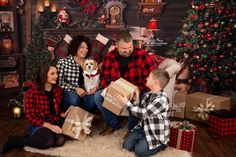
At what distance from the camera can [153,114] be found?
104 inches

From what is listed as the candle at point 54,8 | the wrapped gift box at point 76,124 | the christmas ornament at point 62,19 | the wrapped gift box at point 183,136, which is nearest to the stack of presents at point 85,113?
the wrapped gift box at point 76,124

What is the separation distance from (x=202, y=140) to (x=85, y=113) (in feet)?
4.42

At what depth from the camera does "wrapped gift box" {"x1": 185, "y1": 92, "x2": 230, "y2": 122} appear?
12.4ft

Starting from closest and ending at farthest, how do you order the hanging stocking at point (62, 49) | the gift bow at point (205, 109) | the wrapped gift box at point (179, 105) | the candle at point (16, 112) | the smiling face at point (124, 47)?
the smiling face at point (124, 47) → the gift bow at point (205, 109) → the candle at point (16, 112) → the wrapped gift box at point (179, 105) → the hanging stocking at point (62, 49)

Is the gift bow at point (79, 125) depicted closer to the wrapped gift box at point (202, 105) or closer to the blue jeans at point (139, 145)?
the blue jeans at point (139, 145)

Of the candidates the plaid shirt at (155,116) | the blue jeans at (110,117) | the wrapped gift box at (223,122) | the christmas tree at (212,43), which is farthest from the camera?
the christmas tree at (212,43)

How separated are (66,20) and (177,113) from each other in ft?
8.90

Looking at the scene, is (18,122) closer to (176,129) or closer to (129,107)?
(129,107)

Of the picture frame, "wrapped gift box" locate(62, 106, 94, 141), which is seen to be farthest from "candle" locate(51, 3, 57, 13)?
"wrapped gift box" locate(62, 106, 94, 141)

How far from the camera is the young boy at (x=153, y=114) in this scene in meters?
2.63

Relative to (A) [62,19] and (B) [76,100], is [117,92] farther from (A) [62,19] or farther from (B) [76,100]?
(A) [62,19]

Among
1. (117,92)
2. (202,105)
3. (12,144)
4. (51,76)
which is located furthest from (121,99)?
(202,105)

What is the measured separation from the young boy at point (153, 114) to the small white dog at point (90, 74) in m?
0.69

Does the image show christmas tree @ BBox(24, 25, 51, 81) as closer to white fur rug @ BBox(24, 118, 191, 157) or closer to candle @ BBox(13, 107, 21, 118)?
candle @ BBox(13, 107, 21, 118)
